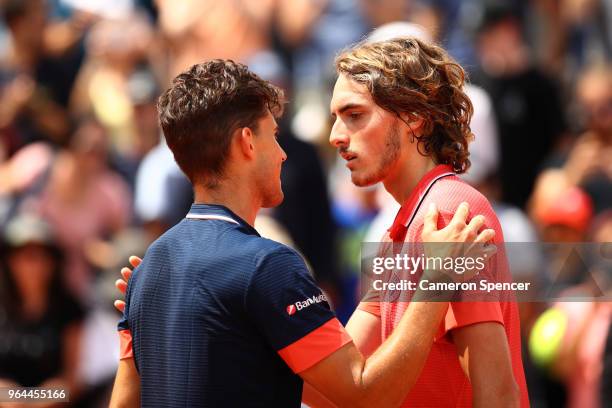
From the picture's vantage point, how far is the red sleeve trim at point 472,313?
3.04 meters

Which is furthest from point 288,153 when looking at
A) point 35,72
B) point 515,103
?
point 35,72

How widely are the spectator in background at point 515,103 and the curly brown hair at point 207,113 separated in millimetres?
4283

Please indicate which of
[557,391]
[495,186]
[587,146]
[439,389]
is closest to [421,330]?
[439,389]

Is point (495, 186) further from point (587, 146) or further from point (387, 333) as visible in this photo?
point (387, 333)

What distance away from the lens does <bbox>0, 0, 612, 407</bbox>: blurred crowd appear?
6117 millimetres

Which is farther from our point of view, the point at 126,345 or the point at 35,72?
the point at 35,72

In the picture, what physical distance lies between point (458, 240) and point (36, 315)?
3.79 meters

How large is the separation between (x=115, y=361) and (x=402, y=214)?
3.42 metres

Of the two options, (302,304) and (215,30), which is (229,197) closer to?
(302,304)

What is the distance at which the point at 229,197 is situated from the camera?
125 inches

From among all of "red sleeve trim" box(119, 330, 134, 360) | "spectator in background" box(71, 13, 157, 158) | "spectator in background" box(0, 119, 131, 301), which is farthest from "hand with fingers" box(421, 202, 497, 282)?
"spectator in background" box(71, 13, 157, 158)

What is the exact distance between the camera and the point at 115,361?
6.36m

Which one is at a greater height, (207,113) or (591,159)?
(591,159)

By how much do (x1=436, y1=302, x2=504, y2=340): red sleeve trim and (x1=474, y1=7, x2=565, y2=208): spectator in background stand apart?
4.24 m
